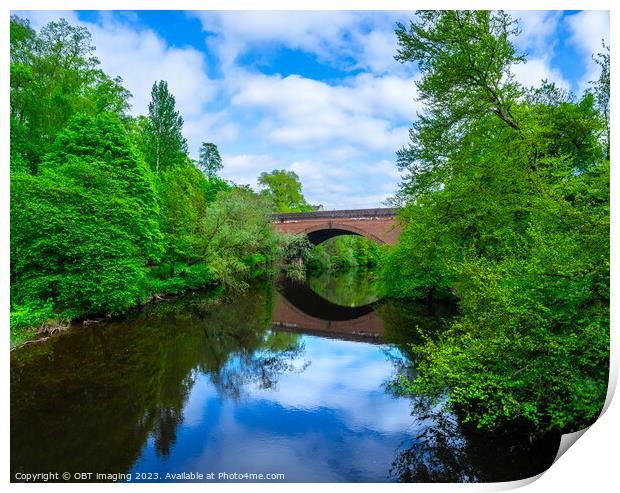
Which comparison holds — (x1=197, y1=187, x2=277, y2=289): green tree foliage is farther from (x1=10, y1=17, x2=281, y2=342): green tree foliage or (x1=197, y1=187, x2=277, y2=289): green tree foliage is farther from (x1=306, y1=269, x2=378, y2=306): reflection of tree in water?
(x1=306, y1=269, x2=378, y2=306): reflection of tree in water

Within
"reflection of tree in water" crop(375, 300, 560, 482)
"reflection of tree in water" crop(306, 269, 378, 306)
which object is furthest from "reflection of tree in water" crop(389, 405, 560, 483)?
"reflection of tree in water" crop(306, 269, 378, 306)

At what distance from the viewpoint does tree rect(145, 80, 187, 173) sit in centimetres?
2066

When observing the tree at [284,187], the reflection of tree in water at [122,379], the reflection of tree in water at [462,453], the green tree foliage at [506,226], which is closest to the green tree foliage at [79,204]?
the reflection of tree in water at [122,379]

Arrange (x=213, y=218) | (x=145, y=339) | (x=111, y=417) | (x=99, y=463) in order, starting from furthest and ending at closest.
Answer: (x=213, y=218), (x=145, y=339), (x=111, y=417), (x=99, y=463)

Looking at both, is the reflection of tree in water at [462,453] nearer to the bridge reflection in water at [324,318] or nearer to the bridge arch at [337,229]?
the bridge reflection in water at [324,318]

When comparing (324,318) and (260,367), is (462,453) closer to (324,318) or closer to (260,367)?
(260,367)

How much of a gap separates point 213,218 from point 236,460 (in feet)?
39.8

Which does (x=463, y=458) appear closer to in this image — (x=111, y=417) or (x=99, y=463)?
(x=99, y=463)

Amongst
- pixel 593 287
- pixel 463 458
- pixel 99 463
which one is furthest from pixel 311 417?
pixel 593 287

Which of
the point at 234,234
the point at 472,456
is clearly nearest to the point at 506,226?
the point at 472,456

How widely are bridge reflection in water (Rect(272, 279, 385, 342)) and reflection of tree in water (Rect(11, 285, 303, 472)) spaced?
129 centimetres

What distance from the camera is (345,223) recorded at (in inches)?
875

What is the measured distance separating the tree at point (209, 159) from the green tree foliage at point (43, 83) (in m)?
18.7

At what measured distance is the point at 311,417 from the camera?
5.62m
